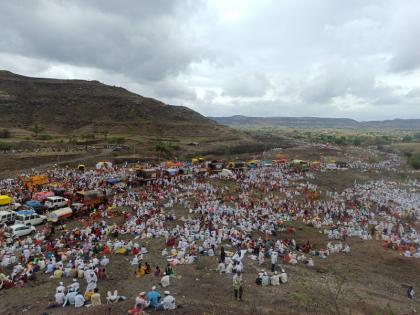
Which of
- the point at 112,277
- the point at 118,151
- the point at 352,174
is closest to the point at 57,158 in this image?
the point at 118,151

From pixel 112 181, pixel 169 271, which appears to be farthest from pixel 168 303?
pixel 112 181

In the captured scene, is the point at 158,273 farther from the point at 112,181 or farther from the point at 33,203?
the point at 112,181

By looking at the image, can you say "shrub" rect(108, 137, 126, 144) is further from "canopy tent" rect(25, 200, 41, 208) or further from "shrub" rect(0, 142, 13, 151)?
"canopy tent" rect(25, 200, 41, 208)

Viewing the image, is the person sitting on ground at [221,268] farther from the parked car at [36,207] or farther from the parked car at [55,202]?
the parked car at [36,207]

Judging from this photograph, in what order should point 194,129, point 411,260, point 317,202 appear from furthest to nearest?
point 194,129 < point 317,202 < point 411,260

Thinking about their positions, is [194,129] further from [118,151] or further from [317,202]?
[317,202]

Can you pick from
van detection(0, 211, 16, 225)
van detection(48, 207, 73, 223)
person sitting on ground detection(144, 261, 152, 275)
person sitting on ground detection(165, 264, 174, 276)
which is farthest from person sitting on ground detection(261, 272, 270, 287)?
van detection(0, 211, 16, 225)

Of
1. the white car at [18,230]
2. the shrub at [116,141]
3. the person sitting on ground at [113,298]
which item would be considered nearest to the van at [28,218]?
the white car at [18,230]
